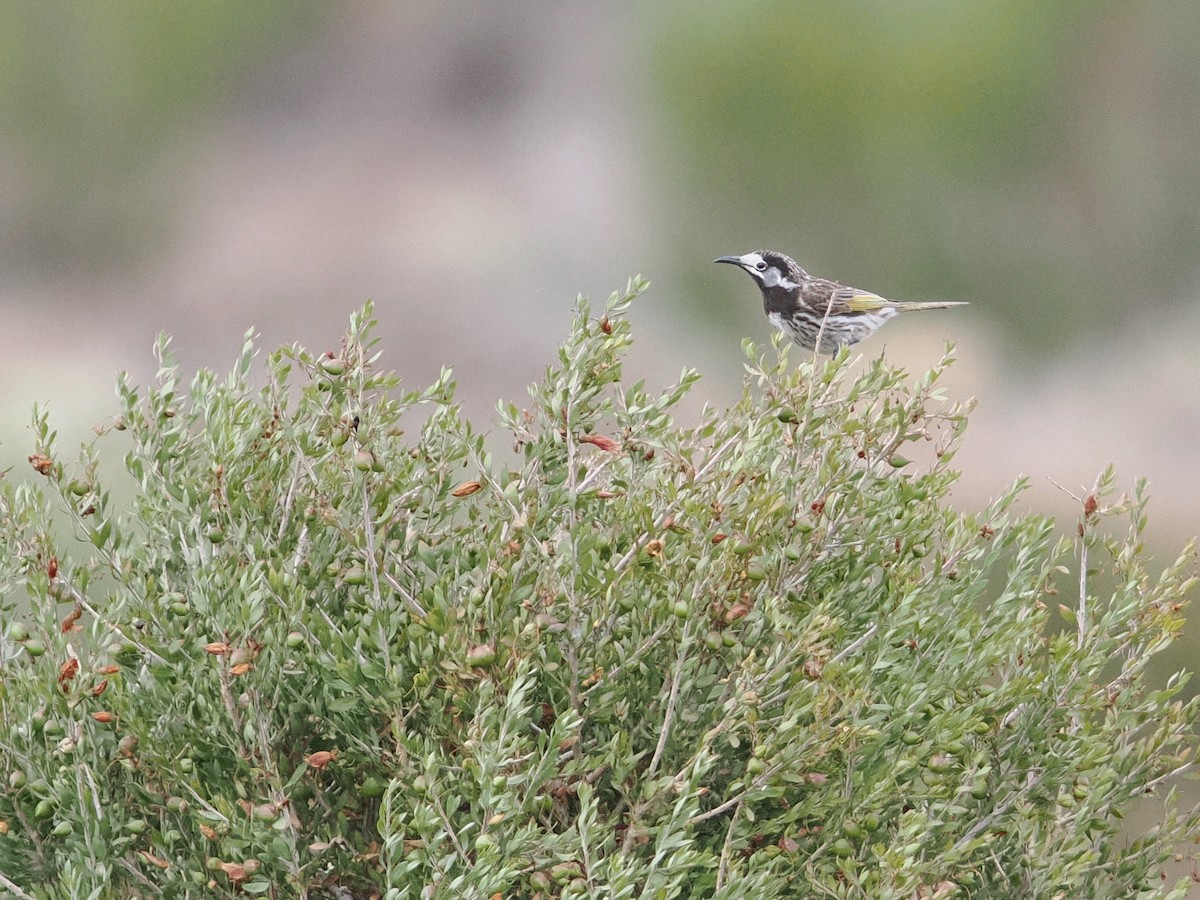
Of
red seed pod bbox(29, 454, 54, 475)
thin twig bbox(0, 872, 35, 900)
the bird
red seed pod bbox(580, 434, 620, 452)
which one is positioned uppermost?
the bird

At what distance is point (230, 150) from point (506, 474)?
1103 centimetres

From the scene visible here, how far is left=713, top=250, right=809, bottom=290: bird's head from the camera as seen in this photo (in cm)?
472

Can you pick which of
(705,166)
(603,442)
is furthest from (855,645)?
(705,166)

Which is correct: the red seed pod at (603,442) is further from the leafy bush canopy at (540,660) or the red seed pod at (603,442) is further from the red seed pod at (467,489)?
the red seed pod at (467,489)

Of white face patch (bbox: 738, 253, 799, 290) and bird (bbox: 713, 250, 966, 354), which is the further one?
white face patch (bbox: 738, 253, 799, 290)

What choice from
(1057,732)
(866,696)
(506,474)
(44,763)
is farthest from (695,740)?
(44,763)

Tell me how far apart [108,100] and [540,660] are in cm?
1162

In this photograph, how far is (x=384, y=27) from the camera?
12.3 metres

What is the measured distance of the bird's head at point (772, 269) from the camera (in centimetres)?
472

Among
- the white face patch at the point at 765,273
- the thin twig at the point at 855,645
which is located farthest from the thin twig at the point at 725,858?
the white face patch at the point at 765,273

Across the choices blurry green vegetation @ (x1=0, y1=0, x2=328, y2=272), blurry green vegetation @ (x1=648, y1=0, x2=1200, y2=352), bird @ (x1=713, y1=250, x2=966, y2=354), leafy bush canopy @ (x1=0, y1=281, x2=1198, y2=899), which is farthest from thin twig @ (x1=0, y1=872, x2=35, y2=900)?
blurry green vegetation @ (x1=0, y1=0, x2=328, y2=272)

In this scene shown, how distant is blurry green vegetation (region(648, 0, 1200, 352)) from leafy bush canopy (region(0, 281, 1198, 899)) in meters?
8.32

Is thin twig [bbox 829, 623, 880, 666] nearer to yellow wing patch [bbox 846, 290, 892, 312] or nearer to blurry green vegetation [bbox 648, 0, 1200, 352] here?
yellow wing patch [bbox 846, 290, 892, 312]

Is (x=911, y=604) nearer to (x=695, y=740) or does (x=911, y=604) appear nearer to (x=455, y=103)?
(x=695, y=740)
